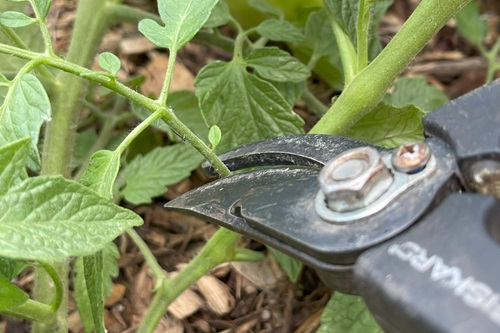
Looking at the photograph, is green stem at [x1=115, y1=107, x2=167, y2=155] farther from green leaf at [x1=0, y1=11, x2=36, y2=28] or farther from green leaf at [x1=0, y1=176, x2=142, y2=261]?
green leaf at [x1=0, y1=11, x2=36, y2=28]

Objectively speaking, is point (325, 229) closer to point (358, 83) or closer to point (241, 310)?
point (358, 83)

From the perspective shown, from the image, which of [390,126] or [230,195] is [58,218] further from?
[390,126]

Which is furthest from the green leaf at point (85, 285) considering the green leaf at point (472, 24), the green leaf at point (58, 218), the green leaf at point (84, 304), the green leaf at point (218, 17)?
the green leaf at point (472, 24)

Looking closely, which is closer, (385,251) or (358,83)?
(385,251)

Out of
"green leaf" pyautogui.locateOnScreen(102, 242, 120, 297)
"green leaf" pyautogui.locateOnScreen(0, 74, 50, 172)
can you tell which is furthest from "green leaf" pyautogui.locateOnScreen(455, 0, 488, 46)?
"green leaf" pyautogui.locateOnScreen(0, 74, 50, 172)

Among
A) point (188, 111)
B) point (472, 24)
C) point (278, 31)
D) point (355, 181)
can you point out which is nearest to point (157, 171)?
point (188, 111)

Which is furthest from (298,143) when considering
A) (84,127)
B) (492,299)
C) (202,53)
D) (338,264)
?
(202,53)
